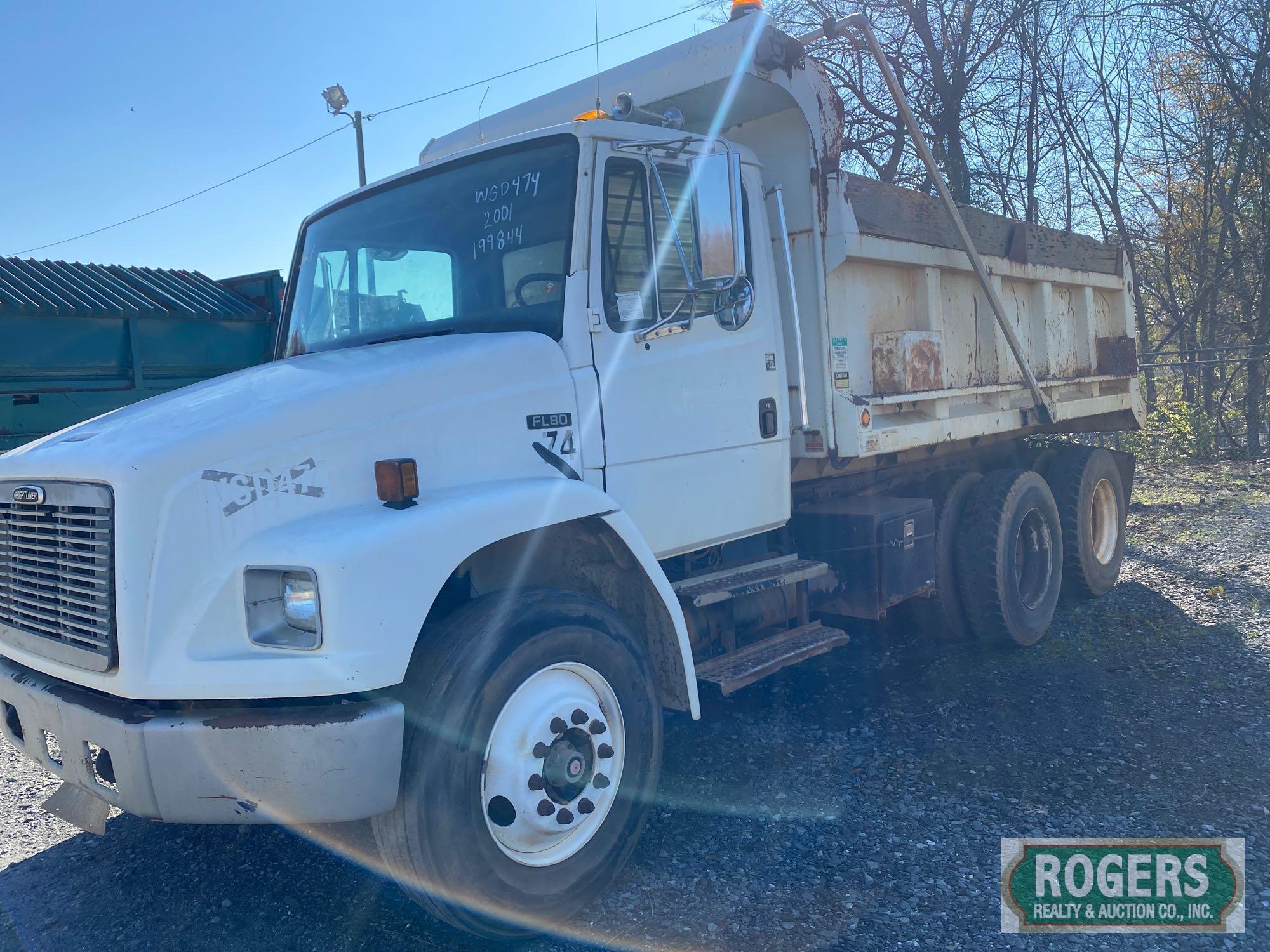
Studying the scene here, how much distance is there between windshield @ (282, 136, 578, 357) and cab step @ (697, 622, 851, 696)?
5.12 ft

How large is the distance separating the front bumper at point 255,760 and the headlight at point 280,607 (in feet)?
0.66

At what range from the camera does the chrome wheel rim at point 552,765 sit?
9.57 ft

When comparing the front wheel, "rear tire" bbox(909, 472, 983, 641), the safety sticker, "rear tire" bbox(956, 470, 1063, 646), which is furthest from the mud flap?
"rear tire" bbox(956, 470, 1063, 646)

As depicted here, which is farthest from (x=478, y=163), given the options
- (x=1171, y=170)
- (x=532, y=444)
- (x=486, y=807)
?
(x=1171, y=170)

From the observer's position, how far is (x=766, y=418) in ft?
14.1

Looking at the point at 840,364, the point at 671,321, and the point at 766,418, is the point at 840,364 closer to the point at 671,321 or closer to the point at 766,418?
the point at 766,418

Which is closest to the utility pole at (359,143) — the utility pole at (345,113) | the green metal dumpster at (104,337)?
the utility pole at (345,113)

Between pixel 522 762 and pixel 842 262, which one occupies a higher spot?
pixel 842 262

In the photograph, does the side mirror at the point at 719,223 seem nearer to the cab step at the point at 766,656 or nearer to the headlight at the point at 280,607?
the cab step at the point at 766,656

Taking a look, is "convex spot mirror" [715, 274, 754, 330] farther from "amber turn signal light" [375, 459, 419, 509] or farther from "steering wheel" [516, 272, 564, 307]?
"amber turn signal light" [375, 459, 419, 509]

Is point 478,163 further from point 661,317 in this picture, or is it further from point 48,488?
point 48,488

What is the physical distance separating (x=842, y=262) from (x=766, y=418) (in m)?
0.90

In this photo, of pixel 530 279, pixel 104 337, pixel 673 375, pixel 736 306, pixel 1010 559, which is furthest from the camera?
pixel 104 337
